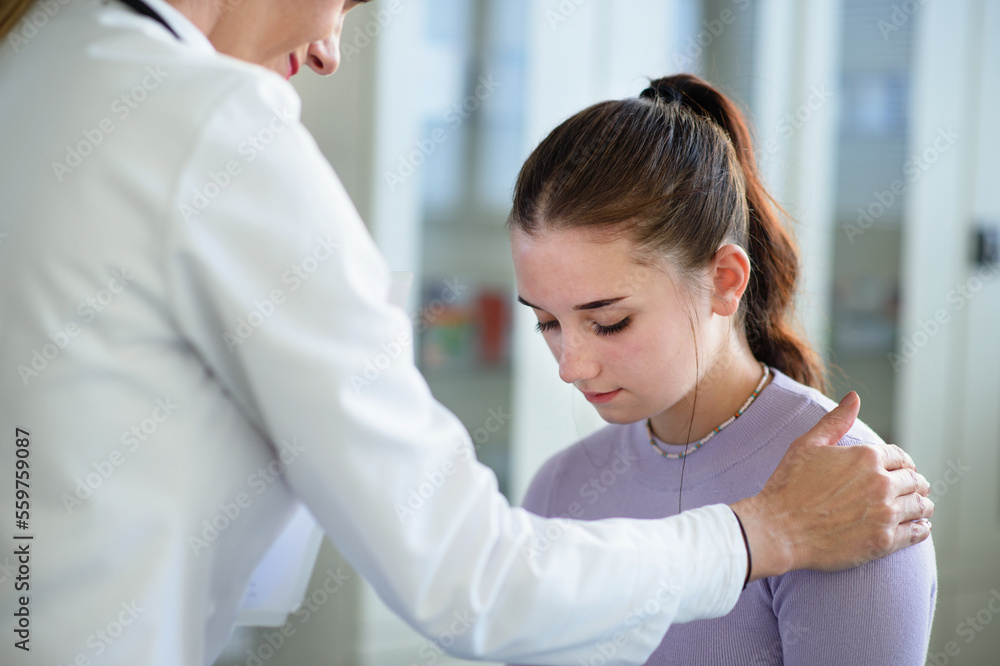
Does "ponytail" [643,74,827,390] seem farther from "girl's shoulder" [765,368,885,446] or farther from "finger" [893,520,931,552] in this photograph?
"finger" [893,520,931,552]

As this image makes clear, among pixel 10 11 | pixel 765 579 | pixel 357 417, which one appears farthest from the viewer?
pixel 765 579

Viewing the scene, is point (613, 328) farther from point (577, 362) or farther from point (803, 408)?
point (803, 408)

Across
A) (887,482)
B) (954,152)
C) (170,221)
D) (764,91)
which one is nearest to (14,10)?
(170,221)

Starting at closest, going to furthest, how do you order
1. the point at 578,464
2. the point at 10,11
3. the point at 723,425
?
1. the point at 10,11
2. the point at 723,425
3. the point at 578,464

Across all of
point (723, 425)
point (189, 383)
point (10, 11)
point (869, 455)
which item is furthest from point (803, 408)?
point (10, 11)

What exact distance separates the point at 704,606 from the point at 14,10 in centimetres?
92

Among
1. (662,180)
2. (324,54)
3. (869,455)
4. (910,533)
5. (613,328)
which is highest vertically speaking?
(324,54)

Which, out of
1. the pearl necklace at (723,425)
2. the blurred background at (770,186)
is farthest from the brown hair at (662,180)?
the blurred background at (770,186)

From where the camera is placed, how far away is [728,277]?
118 centimetres

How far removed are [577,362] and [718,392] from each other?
0.25 m

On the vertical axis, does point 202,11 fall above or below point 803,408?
above

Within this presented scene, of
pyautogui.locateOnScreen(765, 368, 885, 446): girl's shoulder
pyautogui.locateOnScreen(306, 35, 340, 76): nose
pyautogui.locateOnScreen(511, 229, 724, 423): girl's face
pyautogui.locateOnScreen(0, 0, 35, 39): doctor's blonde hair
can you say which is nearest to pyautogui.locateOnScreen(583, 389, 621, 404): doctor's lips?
pyautogui.locateOnScreen(511, 229, 724, 423): girl's face

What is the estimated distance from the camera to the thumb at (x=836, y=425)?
40.3 inches

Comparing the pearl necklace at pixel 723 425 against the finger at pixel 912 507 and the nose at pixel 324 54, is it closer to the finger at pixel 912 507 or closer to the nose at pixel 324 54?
the finger at pixel 912 507
